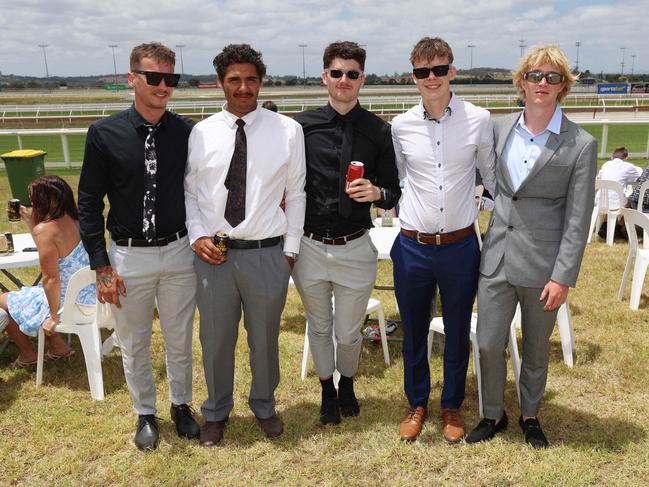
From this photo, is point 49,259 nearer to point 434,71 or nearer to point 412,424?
point 412,424

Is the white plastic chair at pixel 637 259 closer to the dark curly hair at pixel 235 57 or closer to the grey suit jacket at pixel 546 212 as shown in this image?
the grey suit jacket at pixel 546 212

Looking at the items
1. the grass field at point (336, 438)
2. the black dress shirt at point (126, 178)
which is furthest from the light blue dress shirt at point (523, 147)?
the black dress shirt at point (126, 178)

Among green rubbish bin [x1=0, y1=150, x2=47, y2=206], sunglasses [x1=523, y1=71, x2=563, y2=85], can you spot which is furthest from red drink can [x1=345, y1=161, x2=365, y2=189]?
green rubbish bin [x1=0, y1=150, x2=47, y2=206]

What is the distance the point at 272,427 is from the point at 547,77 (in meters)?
2.66

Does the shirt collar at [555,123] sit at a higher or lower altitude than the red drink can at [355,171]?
higher

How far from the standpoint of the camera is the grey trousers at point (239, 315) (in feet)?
11.0

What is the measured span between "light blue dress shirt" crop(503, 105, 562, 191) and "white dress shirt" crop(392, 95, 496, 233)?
141 mm

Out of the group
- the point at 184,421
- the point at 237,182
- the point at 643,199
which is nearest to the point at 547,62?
the point at 237,182

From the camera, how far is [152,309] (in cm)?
352

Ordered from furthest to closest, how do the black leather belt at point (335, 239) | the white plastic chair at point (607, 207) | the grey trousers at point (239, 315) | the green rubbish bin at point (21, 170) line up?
the green rubbish bin at point (21, 170) < the white plastic chair at point (607, 207) < the black leather belt at point (335, 239) < the grey trousers at point (239, 315)

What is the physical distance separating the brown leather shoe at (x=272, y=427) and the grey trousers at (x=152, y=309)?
527mm

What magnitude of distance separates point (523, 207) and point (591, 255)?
5336 mm

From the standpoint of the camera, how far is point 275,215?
10.9ft

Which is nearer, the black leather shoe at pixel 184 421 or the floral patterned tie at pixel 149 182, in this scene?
the floral patterned tie at pixel 149 182
